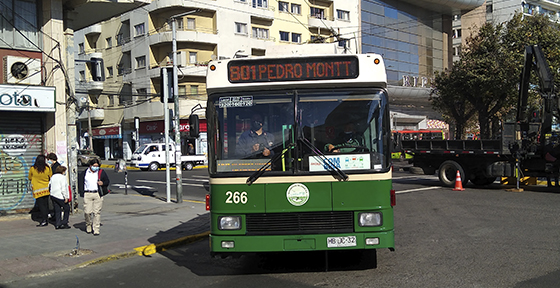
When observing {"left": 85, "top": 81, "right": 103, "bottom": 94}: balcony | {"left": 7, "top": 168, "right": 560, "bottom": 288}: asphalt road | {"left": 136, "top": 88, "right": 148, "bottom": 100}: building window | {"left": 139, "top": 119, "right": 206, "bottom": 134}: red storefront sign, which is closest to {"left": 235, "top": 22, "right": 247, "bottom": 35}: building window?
{"left": 139, "top": 119, "right": 206, "bottom": 134}: red storefront sign

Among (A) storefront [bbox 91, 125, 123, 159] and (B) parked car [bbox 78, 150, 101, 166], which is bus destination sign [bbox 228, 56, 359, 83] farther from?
(A) storefront [bbox 91, 125, 123, 159]

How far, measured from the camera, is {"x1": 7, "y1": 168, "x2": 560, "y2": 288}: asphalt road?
654 cm

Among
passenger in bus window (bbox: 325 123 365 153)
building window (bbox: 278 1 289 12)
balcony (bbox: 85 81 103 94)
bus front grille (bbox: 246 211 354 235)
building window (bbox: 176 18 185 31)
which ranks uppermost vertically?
building window (bbox: 278 1 289 12)

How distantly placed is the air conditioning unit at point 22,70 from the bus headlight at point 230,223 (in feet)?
29.3

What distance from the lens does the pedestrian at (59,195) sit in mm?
10945

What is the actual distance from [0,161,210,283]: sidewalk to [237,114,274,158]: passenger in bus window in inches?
137

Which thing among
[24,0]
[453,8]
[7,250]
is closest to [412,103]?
[453,8]

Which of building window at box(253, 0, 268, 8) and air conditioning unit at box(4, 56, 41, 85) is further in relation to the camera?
building window at box(253, 0, 268, 8)

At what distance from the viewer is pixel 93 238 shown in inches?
396

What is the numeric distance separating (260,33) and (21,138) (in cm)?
3775

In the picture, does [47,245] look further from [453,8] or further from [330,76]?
[453,8]

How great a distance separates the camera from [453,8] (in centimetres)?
6625

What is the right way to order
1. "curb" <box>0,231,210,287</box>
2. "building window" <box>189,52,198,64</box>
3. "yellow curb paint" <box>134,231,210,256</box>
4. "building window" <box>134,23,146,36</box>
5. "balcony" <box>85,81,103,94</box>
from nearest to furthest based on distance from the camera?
"curb" <box>0,231,210,287</box>, "yellow curb paint" <box>134,231,210,256</box>, "building window" <box>189,52,198,64</box>, "building window" <box>134,23,146,36</box>, "balcony" <box>85,81,103,94</box>

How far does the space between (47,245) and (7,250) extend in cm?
68
